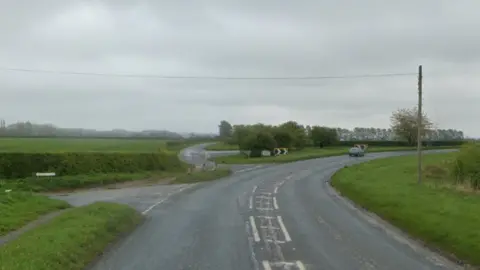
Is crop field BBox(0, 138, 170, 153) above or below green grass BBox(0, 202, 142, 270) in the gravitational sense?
above

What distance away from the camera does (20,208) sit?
22.7 m

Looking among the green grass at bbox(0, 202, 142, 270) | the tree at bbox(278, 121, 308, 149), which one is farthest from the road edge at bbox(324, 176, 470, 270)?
the tree at bbox(278, 121, 308, 149)

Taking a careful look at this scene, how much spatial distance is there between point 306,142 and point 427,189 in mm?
85242

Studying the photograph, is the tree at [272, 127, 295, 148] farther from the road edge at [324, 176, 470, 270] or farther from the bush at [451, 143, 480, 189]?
the road edge at [324, 176, 470, 270]

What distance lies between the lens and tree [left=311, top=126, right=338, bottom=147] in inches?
4599

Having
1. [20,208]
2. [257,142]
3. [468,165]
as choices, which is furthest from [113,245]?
[257,142]

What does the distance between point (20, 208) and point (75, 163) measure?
1924 centimetres

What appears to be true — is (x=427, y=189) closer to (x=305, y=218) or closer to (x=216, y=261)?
(x=305, y=218)

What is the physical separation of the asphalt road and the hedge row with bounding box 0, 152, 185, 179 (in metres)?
12.9

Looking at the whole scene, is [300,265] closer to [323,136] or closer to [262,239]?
[262,239]

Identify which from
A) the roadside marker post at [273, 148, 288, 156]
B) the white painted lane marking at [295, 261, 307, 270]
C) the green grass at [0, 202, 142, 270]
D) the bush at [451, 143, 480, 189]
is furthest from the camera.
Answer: the roadside marker post at [273, 148, 288, 156]

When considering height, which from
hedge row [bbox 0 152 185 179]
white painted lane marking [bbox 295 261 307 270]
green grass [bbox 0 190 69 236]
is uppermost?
hedge row [bbox 0 152 185 179]

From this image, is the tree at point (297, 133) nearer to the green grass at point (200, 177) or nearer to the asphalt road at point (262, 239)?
the green grass at point (200, 177)

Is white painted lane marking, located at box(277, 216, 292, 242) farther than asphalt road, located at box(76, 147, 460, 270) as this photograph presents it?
Yes
